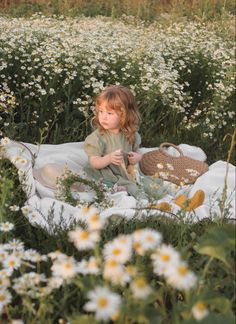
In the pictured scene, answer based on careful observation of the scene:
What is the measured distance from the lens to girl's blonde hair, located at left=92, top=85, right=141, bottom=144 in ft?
13.5

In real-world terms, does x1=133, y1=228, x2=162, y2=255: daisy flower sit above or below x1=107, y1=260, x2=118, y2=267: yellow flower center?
above

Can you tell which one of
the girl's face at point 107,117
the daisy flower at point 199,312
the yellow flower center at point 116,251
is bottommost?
the girl's face at point 107,117

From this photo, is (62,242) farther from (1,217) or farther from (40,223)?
(1,217)

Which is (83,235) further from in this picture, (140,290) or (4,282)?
(4,282)

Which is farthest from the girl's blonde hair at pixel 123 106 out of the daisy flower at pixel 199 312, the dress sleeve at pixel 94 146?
the daisy flower at pixel 199 312

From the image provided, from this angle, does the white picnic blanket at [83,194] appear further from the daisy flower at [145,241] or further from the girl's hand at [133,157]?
the daisy flower at [145,241]

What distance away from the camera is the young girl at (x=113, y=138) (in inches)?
159

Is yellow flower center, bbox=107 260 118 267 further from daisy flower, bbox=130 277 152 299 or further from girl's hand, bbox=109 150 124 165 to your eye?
girl's hand, bbox=109 150 124 165

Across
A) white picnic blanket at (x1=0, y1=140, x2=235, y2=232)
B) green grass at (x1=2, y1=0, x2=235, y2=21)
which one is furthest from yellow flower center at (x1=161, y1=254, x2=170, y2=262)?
green grass at (x1=2, y1=0, x2=235, y2=21)

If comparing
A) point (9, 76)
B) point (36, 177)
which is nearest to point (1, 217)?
point (36, 177)

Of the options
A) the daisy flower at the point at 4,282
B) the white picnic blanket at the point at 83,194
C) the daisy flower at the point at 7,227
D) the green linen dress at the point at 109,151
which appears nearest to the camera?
the daisy flower at the point at 4,282

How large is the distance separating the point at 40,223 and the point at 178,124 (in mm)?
2877

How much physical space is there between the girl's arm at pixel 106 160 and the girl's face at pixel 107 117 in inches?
9.9

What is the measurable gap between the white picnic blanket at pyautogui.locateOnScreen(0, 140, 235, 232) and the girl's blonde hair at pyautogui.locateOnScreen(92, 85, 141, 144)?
34cm
